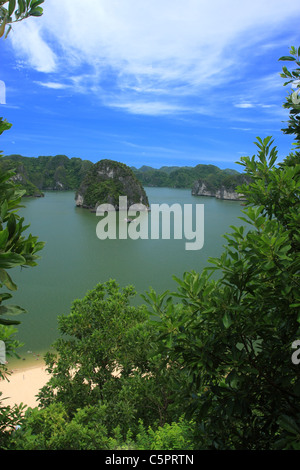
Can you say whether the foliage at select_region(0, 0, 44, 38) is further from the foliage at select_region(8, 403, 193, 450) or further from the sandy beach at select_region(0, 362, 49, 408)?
the sandy beach at select_region(0, 362, 49, 408)

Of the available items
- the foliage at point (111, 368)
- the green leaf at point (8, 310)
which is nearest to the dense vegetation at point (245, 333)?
the green leaf at point (8, 310)

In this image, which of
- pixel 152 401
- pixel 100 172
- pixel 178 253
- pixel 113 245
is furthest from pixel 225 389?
pixel 100 172

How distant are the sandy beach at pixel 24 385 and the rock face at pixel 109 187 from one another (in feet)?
170

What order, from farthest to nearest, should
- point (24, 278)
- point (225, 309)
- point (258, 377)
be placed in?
point (24, 278) → point (258, 377) → point (225, 309)

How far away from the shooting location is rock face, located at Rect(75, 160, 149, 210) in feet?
211

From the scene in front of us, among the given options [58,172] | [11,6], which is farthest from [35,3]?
[58,172]

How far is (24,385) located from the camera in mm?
11039

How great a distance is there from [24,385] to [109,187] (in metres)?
57.0

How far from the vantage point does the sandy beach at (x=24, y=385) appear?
1052 cm

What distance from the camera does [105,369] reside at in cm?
697

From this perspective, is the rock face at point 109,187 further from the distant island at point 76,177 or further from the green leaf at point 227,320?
the green leaf at point 227,320

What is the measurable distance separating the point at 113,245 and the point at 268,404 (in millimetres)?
30998
